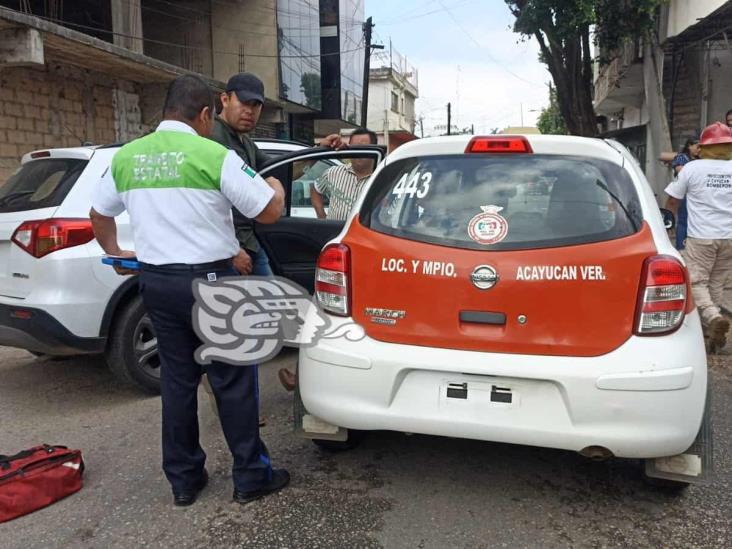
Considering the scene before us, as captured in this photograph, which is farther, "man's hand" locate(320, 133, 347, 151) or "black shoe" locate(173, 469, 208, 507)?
"man's hand" locate(320, 133, 347, 151)

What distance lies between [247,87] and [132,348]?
1847 millimetres

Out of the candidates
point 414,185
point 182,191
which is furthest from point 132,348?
point 414,185

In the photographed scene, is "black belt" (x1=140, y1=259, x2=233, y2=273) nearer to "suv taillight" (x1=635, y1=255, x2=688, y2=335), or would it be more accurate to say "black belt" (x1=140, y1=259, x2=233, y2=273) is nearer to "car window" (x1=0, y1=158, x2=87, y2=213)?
"car window" (x1=0, y1=158, x2=87, y2=213)

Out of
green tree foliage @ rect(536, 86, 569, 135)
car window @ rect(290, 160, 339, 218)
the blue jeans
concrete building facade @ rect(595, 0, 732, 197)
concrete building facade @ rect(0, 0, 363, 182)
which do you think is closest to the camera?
the blue jeans

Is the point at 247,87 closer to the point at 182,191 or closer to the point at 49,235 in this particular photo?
the point at 182,191

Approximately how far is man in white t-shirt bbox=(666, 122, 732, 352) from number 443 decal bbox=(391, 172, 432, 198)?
3.29 metres

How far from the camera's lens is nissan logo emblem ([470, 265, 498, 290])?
2.43 meters

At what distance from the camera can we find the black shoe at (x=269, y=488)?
2.71m

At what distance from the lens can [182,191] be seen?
2.42m

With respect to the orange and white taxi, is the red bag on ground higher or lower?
lower

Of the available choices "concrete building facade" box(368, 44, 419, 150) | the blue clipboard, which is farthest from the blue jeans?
"concrete building facade" box(368, 44, 419, 150)

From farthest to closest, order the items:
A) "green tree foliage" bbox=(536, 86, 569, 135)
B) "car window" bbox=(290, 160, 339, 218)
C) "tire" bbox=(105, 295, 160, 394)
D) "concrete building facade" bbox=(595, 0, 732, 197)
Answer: "green tree foliage" bbox=(536, 86, 569, 135)
"concrete building facade" bbox=(595, 0, 732, 197)
"car window" bbox=(290, 160, 339, 218)
"tire" bbox=(105, 295, 160, 394)

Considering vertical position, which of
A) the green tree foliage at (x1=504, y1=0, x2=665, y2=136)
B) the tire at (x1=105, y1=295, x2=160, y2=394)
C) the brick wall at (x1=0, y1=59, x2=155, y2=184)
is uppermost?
the green tree foliage at (x1=504, y1=0, x2=665, y2=136)

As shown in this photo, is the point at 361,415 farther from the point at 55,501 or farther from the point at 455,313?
the point at 55,501
